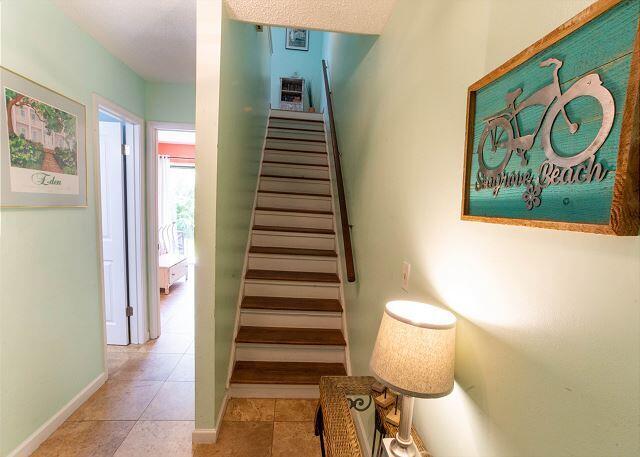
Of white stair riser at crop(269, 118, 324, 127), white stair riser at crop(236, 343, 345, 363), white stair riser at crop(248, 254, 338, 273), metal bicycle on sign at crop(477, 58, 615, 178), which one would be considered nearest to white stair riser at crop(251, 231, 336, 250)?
white stair riser at crop(248, 254, 338, 273)

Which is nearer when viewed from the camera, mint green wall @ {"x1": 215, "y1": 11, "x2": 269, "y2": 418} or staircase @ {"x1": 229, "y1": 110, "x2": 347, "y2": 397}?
mint green wall @ {"x1": 215, "y1": 11, "x2": 269, "y2": 418}

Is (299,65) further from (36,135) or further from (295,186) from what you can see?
(36,135)

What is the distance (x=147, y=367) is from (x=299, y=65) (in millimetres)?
5457

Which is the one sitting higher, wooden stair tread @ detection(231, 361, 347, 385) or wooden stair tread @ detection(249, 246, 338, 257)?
wooden stair tread @ detection(249, 246, 338, 257)

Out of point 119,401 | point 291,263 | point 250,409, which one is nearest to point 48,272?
point 119,401

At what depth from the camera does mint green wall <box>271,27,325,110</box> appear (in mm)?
5461

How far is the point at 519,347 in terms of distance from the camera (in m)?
0.59

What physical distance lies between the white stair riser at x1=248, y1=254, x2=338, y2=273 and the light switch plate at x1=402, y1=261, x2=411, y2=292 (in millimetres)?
1416

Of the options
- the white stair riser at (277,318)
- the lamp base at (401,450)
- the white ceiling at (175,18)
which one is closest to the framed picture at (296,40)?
the white ceiling at (175,18)

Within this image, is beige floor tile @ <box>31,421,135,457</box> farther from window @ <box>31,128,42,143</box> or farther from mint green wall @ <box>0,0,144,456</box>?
window @ <box>31,128,42,143</box>

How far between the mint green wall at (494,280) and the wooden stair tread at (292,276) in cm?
99

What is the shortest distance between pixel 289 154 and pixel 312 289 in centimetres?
Answer: 196

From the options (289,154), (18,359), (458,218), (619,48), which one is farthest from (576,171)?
(289,154)

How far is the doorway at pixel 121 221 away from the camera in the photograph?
2.50 metres
